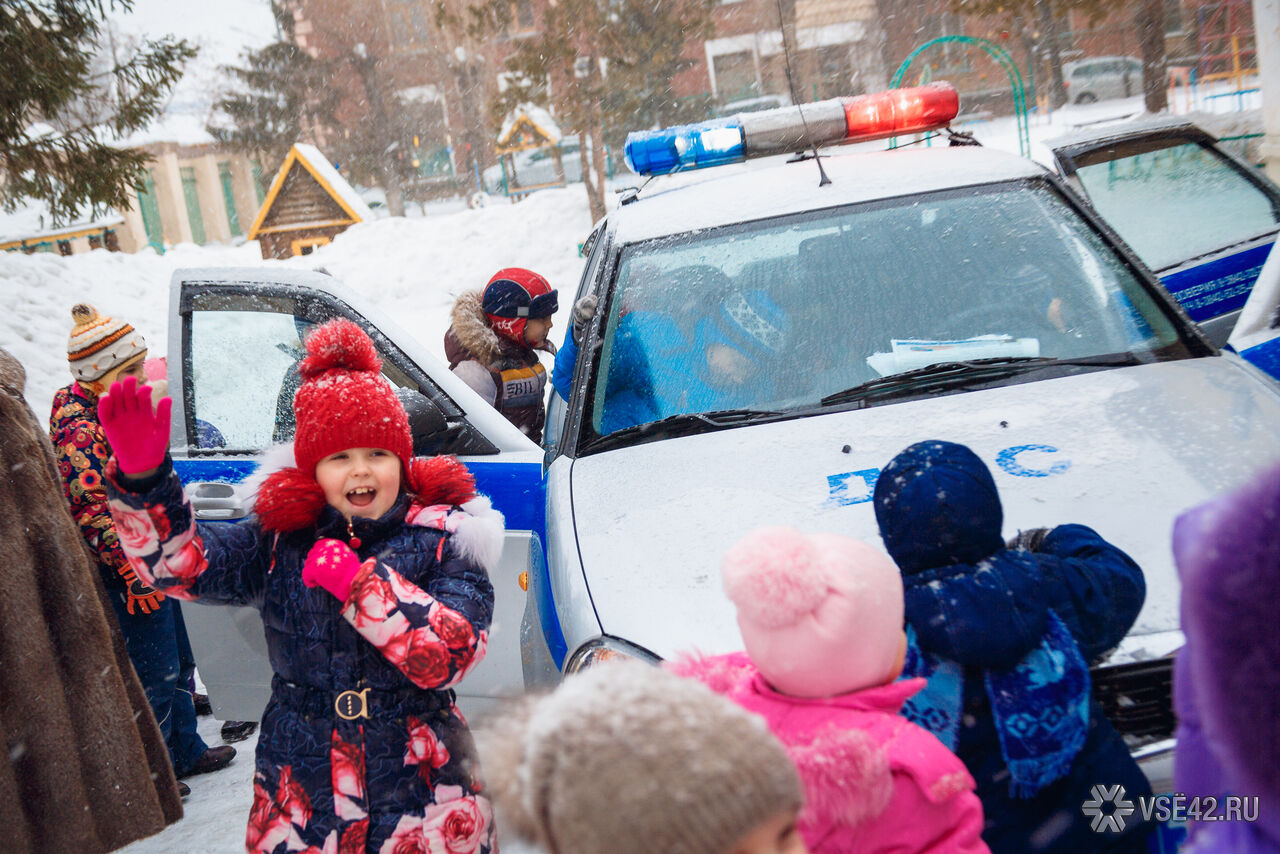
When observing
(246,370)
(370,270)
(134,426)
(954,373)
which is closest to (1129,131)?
(954,373)

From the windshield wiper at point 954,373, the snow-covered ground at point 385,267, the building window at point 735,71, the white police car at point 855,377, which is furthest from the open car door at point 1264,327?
the building window at point 735,71

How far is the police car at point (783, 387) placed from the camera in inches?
87.5

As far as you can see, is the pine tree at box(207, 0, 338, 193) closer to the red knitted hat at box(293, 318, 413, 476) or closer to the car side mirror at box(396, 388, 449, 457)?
the car side mirror at box(396, 388, 449, 457)

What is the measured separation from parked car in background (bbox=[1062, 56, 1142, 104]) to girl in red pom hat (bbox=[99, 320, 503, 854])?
3053 centimetres

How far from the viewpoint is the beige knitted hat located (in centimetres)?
93

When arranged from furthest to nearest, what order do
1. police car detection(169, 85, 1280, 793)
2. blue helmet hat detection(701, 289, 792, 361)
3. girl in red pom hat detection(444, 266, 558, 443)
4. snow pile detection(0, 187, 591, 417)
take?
snow pile detection(0, 187, 591, 417) < girl in red pom hat detection(444, 266, 558, 443) < blue helmet hat detection(701, 289, 792, 361) < police car detection(169, 85, 1280, 793)

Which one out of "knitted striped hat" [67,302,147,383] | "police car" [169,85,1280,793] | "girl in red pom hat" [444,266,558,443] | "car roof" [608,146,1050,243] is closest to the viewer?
"police car" [169,85,1280,793]

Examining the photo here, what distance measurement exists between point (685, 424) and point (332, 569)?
118 cm

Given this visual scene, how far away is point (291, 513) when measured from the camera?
6.93 feet

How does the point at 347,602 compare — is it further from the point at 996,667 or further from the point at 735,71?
the point at 735,71

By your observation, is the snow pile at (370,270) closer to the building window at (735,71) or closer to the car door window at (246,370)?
the car door window at (246,370)

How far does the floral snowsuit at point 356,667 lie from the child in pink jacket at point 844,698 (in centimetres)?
81

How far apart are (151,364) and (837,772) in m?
4.27

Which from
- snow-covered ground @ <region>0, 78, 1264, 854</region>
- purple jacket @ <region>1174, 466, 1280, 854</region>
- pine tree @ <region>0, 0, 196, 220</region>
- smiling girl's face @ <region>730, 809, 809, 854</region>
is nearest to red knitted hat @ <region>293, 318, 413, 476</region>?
smiling girl's face @ <region>730, 809, 809, 854</region>
